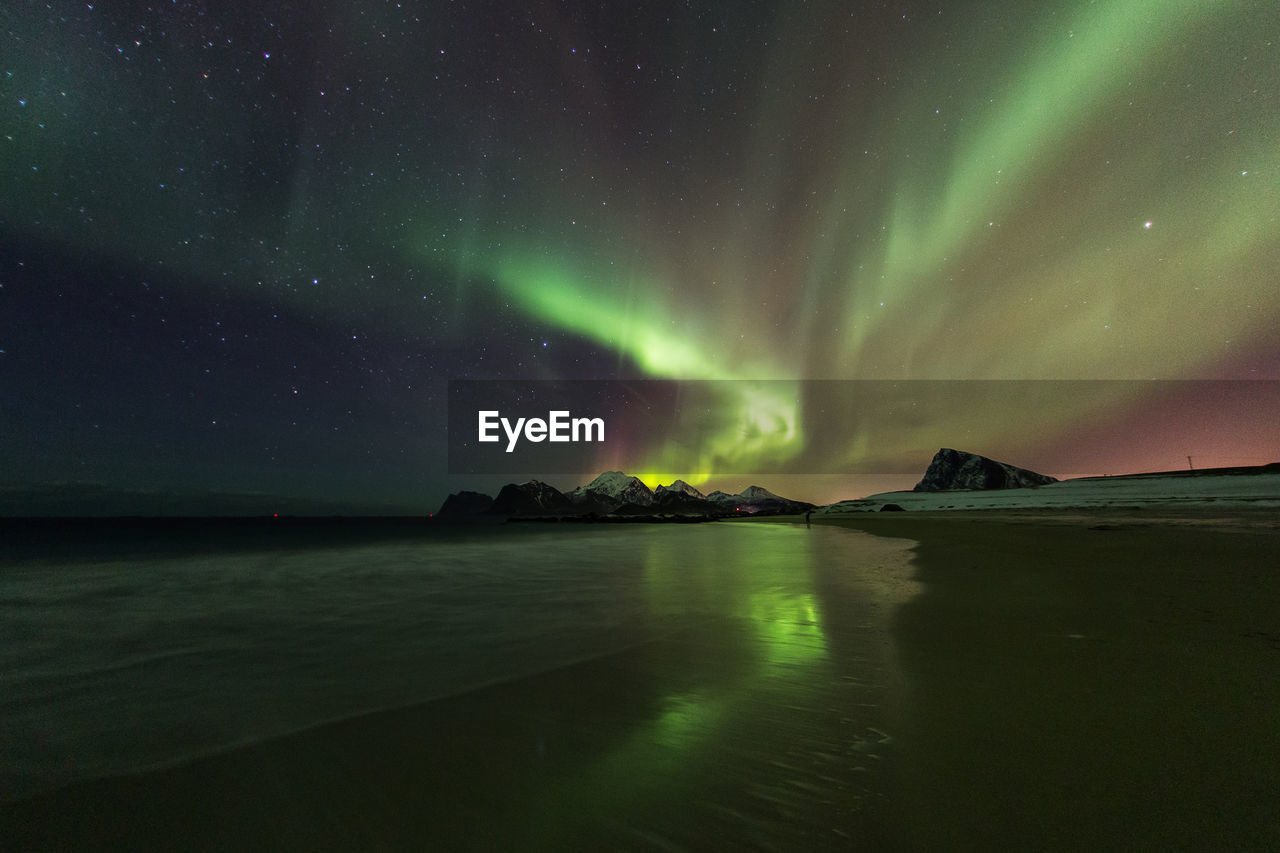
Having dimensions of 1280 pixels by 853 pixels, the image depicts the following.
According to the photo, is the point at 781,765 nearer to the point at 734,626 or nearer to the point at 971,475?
the point at 734,626

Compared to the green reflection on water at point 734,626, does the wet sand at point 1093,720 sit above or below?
above

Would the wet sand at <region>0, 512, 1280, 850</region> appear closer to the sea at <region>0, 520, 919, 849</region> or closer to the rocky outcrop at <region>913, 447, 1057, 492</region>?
the sea at <region>0, 520, 919, 849</region>

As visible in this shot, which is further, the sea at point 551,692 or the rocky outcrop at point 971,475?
the rocky outcrop at point 971,475

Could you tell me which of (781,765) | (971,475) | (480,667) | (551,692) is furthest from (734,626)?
(971,475)

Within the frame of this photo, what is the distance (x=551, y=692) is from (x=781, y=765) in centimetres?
212

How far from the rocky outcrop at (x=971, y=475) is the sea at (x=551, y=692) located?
14780 cm

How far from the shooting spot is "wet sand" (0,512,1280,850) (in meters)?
2.22

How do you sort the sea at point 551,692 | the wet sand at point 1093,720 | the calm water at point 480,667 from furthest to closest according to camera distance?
the calm water at point 480,667 → the sea at point 551,692 → the wet sand at point 1093,720

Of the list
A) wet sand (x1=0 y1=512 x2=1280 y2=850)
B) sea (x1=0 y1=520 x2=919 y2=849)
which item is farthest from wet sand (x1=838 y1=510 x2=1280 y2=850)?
sea (x1=0 y1=520 x2=919 y2=849)

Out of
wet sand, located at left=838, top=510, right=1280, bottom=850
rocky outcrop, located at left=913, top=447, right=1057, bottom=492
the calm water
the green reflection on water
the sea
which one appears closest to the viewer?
wet sand, located at left=838, top=510, right=1280, bottom=850

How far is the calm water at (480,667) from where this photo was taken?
9.86ft

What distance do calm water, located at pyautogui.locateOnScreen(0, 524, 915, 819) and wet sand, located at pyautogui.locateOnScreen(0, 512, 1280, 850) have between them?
46mm

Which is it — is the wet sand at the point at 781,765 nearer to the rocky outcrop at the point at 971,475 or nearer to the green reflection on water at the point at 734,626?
the green reflection on water at the point at 734,626

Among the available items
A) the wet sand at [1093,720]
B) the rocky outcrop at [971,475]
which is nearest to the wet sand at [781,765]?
the wet sand at [1093,720]
